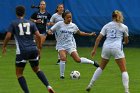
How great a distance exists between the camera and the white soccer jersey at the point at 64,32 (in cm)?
1525

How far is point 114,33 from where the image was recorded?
12.5 meters

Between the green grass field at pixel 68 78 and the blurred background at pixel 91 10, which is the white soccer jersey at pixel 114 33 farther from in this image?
the blurred background at pixel 91 10

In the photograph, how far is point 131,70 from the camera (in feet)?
58.3

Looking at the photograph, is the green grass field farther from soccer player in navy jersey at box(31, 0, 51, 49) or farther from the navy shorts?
the navy shorts

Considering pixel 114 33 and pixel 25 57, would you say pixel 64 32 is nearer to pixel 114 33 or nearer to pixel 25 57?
pixel 114 33

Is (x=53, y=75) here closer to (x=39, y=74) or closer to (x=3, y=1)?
(x=39, y=74)

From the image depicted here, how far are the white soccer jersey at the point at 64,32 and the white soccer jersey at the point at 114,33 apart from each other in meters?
2.80

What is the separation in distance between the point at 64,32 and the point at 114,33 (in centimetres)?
300

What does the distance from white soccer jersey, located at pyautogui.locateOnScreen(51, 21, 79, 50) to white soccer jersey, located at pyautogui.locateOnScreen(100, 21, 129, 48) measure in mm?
2801

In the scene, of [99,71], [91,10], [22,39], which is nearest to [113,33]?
[99,71]

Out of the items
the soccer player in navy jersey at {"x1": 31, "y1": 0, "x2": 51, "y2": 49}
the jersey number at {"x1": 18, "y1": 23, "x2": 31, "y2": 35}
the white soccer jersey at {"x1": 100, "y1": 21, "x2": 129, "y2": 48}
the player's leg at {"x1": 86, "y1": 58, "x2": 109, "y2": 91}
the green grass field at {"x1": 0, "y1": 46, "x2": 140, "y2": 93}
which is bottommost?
the green grass field at {"x1": 0, "y1": 46, "x2": 140, "y2": 93}

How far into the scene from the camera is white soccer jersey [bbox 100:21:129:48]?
41.0ft

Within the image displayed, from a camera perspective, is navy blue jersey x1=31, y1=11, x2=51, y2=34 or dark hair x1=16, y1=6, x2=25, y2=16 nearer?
dark hair x1=16, y1=6, x2=25, y2=16

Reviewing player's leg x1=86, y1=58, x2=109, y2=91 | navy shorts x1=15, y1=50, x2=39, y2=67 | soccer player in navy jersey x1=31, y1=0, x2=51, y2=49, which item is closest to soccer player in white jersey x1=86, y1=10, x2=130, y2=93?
player's leg x1=86, y1=58, x2=109, y2=91
